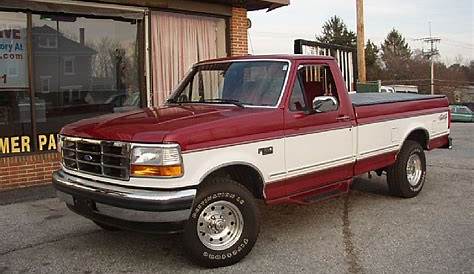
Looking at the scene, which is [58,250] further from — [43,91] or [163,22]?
[163,22]

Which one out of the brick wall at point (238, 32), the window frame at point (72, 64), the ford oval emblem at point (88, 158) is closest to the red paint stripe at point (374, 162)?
the ford oval emblem at point (88, 158)

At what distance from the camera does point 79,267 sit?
4.76 m

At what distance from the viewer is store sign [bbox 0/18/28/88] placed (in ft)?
27.2

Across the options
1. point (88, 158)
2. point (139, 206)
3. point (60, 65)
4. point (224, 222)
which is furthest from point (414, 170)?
point (60, 65)

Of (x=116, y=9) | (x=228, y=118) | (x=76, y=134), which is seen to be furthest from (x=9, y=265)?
(x=116, y=9)

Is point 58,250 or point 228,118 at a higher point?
point 228,118

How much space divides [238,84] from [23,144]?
433 cm

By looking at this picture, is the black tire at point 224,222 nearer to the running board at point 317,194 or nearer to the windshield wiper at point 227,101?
the running board at point 317,194

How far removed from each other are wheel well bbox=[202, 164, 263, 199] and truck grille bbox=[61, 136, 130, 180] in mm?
872

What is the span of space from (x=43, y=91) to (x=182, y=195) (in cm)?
520

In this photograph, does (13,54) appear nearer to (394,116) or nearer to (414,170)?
(394,116)

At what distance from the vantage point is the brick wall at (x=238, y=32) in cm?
1091

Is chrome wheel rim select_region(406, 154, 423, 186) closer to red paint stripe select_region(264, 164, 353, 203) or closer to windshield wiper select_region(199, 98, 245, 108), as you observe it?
red paint stripe select_region(264, 164, 353, 203)

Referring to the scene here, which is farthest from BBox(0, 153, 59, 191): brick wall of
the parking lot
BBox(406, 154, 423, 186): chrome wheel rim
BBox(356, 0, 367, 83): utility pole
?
BBox(356, 0, 367, 83): utility pole
